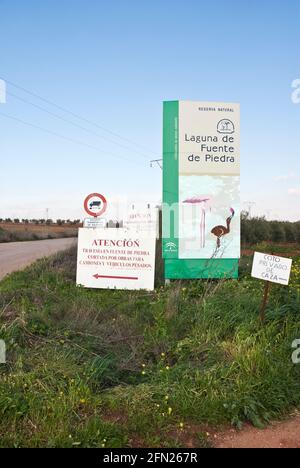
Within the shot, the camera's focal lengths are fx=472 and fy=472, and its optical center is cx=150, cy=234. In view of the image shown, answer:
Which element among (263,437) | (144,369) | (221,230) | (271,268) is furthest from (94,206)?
(263,437)

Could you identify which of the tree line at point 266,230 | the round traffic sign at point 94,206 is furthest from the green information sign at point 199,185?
the tree line at point 266,230

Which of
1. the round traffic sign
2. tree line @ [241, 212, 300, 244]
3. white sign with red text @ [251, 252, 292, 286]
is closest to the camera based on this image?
white sign with red text @ [251, 252, 292, 286]

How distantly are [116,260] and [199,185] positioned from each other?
234 centimetres

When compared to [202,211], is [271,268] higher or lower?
lower

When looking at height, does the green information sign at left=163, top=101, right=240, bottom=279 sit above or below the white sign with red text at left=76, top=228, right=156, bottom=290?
above

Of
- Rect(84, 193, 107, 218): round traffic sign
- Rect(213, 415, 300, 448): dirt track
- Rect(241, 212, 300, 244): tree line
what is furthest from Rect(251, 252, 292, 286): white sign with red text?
Rect(241, 212, 300, 244): tree line

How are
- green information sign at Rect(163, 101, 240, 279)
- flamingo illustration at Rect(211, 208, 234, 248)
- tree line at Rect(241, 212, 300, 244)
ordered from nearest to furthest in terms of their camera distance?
green information sign at Rect(163, 101, 240, 279)
flamingo illustration at Rect(211, 208, 234, 248)
tree line at Rect(241, 212, 300, 244)

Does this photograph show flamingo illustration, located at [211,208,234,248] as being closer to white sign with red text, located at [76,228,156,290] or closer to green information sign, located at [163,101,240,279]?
green information sign, located at [163,101,240,279]

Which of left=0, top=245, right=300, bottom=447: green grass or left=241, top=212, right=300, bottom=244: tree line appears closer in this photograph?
left=0, top=245, right=300, bottom=447: green grass

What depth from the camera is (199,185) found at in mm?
9906

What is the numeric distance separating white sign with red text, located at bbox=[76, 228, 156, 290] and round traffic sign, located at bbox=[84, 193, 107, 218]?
942 millimetres

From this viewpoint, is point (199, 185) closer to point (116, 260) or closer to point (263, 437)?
point (116, 260)

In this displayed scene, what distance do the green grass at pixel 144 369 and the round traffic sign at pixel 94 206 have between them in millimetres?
3219

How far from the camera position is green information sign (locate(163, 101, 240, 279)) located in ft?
32.2
